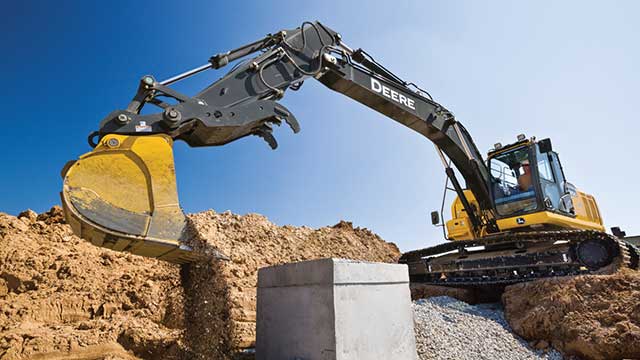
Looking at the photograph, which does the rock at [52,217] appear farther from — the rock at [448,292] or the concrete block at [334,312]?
the rock at [448,292]

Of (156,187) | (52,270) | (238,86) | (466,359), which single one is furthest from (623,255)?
(52,270)

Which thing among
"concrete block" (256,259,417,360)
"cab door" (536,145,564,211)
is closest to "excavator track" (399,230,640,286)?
"cab door" (536,145,564,211)

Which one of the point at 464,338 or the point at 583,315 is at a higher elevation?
the point at 583,315

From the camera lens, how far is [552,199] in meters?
7.77

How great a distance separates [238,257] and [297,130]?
10.7ft

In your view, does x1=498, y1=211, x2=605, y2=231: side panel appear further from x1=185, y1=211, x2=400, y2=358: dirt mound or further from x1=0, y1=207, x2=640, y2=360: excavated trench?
x1=185, y1=211, x2=400, y2=358: dirt mound

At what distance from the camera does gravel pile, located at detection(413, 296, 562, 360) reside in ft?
14.4

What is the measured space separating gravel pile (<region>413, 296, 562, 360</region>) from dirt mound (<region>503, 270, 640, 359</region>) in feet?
0.82

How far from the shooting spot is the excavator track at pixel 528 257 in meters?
6.94

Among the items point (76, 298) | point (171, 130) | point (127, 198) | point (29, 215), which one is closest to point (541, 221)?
point (171, 130)

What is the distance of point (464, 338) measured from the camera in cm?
481

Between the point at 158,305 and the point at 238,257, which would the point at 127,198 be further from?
the point at 238,257

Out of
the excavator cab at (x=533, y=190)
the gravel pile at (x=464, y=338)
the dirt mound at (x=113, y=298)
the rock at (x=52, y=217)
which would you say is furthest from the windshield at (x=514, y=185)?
the rock at (x=52, y=217)

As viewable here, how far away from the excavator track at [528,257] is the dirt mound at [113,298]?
150 inches
